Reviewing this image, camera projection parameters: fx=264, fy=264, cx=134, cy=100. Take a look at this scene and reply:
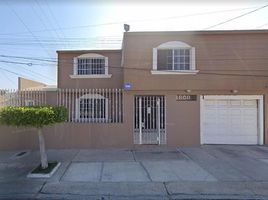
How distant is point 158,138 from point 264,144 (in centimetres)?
486

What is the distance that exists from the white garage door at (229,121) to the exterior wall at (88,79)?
6196mm

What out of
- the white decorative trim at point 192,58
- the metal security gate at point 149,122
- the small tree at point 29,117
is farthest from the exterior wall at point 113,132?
the small tree at point 29,117

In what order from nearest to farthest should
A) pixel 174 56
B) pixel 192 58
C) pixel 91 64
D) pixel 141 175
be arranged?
1. pixel 141 175
2. pixel 192 58
3. pixel 174 56
4. pixel 91 64

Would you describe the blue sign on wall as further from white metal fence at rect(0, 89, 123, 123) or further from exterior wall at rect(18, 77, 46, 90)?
exterior wall at rect(18, 77, 46, 90)

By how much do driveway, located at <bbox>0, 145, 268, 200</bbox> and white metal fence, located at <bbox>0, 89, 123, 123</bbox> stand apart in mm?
1621

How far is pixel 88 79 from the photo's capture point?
16.2 m

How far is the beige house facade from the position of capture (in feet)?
37.5

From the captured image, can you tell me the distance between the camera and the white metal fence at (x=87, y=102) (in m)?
11.4

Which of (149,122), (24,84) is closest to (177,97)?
(149,122)

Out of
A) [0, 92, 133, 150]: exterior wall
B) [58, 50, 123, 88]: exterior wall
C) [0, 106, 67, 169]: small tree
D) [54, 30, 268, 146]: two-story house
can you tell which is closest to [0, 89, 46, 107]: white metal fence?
[0, 92, 133, 150]: exterior wall

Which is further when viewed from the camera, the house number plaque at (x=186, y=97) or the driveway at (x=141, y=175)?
the house number plaque at (x=186, y=97)

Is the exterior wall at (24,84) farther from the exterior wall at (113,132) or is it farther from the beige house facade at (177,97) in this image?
the beige house facade at (177,97)

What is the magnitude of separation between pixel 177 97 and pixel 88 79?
6.58 metres

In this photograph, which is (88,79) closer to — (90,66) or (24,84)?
(90,66)
